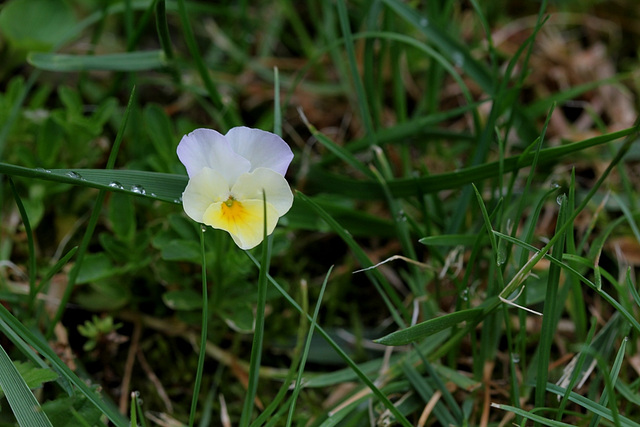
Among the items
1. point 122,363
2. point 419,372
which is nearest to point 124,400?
point 122,363

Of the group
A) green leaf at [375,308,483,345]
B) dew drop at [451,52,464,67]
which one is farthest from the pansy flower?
dew drop at [451,52,464,67]

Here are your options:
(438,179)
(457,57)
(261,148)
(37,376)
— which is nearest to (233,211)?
(261,148)

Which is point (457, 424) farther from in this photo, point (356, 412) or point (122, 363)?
point (122, 363)

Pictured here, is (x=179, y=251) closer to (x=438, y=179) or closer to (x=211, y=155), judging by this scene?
(x=211, y=155)

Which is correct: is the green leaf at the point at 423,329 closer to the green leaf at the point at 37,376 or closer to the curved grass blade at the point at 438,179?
the curved grass blade at the point at 438,179

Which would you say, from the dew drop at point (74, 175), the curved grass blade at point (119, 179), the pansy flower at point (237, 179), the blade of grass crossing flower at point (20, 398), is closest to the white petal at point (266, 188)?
the pansy flower at point (237, 179)

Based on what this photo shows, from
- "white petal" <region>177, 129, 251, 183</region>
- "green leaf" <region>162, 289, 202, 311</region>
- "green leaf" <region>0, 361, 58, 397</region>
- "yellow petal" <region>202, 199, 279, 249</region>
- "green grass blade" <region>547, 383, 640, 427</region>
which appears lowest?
"green grass blade" <region>547, 383, 640, 427</region>

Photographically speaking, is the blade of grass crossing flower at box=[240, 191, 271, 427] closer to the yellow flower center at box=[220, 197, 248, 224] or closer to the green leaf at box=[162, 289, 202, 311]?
the yellow flower center at box=[220, 197, 248, 224]
